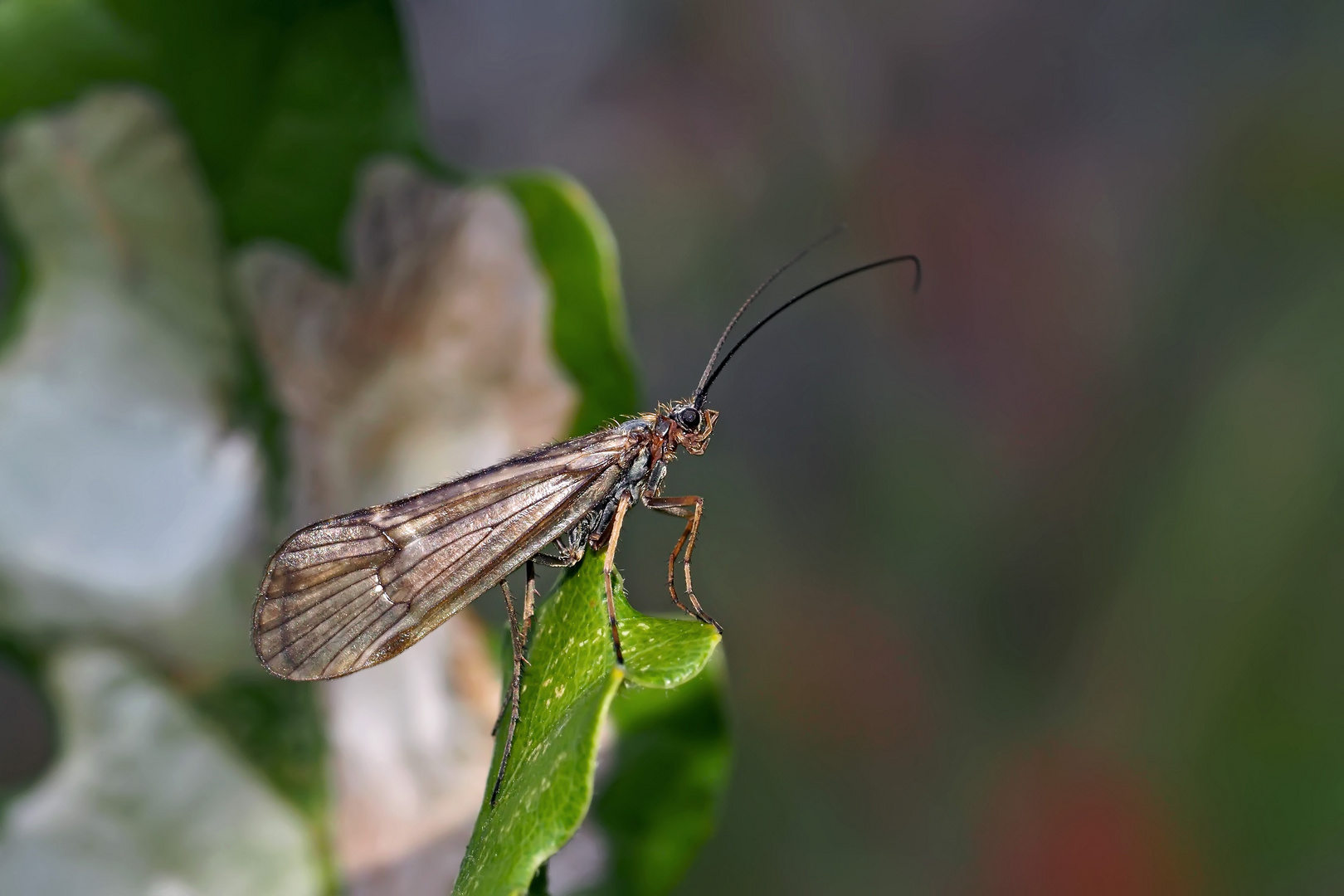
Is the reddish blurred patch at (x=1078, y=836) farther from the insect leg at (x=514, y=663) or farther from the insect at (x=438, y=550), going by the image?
the insect leg at (x=514, y=663)

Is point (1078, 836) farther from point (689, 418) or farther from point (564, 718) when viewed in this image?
point (564, 718)

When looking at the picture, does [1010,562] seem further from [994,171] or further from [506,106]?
[506,106]

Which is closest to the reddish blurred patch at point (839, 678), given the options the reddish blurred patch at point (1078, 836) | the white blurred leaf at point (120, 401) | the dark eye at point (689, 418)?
the reddish blurred patch at point (1078, 836)

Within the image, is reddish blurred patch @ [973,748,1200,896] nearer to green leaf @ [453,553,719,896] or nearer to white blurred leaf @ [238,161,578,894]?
white blurred leaf @ [238,161,578,894]

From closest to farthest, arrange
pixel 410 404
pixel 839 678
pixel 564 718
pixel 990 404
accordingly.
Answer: pixel 564 718, pixel 410 404, pixel 839 678, pixel 990 404

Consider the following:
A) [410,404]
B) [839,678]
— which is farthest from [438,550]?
[839,678]

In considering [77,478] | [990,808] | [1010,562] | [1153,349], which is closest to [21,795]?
[77,478]
